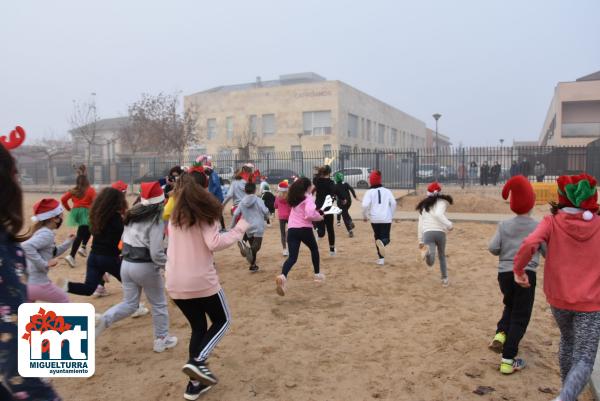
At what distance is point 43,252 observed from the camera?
4.58 m

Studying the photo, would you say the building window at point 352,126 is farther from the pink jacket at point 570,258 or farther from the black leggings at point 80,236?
the pink jacket at point 570,258

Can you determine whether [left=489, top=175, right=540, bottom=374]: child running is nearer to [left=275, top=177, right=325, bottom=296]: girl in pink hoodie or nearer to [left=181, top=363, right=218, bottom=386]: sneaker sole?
[left=181, top=363, right=218, bottom=386]: sneaker sole

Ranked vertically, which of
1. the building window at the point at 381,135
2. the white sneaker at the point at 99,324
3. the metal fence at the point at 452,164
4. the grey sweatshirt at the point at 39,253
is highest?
the building window at the point at 381,135

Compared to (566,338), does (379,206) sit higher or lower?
higher

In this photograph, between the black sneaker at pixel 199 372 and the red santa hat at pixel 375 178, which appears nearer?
the black sneaker at pixel 199 372

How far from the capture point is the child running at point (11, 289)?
1918 mm

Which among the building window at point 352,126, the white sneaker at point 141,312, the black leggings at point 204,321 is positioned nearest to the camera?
the black leggings at point 204,321

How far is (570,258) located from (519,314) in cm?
90

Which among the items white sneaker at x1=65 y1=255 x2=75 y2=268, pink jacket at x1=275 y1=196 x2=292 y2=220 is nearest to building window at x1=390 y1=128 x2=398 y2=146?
pink jacket at x1=275 y1=196 x2=292 y2=220

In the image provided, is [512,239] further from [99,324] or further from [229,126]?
[229,126]

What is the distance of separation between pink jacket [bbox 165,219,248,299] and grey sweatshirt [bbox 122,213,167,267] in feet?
2.13

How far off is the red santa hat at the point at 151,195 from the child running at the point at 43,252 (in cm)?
106

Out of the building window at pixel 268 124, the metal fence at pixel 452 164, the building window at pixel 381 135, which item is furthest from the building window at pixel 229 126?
the metal fence at pixel 452 164

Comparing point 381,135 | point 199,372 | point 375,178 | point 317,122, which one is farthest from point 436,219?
point 381,135
